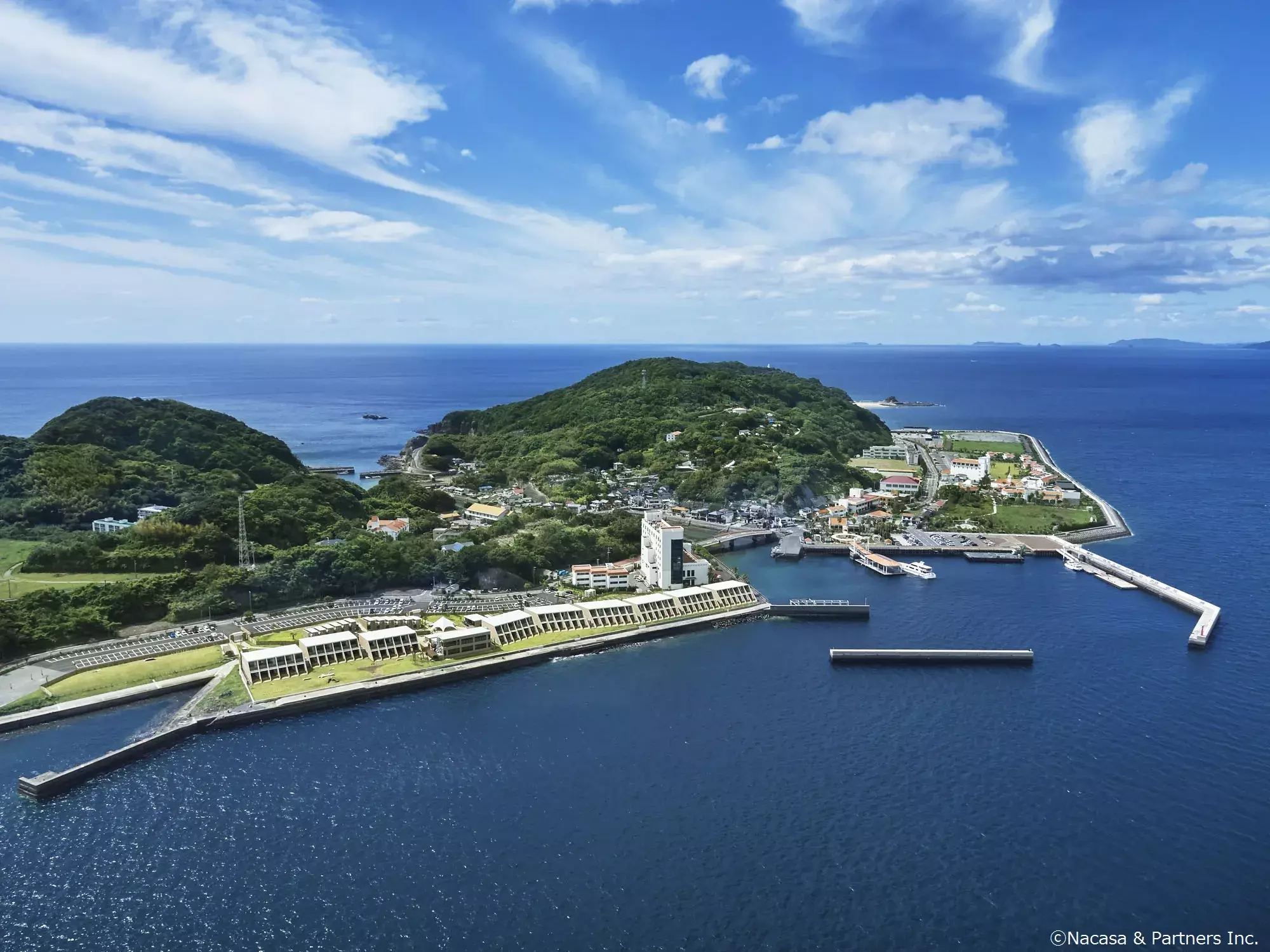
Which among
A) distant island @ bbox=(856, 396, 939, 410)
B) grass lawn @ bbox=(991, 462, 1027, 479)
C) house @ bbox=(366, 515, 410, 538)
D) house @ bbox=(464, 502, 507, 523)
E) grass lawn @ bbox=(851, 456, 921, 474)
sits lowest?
house @ bbox=(464, 502, 507, 523)

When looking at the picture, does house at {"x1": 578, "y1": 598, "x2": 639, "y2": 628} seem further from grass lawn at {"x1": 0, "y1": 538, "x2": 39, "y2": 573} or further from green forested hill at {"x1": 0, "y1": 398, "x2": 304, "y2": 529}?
grass lawn at {"x1": 0, "y1": 538, "x2": 39, "y2": 573}

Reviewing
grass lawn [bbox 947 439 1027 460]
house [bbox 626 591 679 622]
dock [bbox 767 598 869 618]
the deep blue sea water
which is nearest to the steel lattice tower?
the deep blue sea water

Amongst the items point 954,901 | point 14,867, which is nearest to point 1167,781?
point 954,901

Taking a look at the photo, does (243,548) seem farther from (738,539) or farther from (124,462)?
(738,539)

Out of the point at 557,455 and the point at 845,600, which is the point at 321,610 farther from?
the point at 557,455

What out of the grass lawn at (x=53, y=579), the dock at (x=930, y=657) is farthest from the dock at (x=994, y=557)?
the grass lawn at (x=53, y=579)

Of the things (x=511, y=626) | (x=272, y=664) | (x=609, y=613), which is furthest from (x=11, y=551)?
(x=609, y=613)

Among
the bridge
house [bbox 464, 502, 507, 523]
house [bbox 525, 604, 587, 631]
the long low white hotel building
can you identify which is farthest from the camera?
house [bbox 464, 502, 507, 523]
